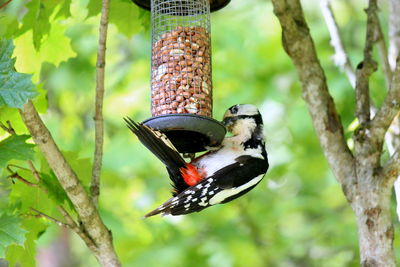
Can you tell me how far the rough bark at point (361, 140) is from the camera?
2.89 metres

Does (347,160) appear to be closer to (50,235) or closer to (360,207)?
(360,207)

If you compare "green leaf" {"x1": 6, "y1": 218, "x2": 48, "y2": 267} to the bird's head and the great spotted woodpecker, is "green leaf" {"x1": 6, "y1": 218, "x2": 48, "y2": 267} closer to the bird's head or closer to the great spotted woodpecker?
the great spotted woodpecker

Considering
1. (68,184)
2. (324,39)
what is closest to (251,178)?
(68,184)

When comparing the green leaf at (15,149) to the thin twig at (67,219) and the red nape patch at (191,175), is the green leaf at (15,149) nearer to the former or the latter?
the thin twig at (67,219)

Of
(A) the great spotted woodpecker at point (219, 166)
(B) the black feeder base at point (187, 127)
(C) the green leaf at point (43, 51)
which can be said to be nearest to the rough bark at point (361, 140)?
(A) the great spotted woodpecker at point (219, 166)

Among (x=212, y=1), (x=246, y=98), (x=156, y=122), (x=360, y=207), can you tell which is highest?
(x=246, y=98)

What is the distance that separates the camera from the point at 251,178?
3410 mm

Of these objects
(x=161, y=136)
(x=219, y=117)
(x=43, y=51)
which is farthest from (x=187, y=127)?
(x=219, y=117)

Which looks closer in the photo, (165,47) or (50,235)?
(165,47)

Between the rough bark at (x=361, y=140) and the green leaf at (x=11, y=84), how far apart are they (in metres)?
1.41

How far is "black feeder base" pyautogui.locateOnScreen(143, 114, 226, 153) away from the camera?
2826 mm

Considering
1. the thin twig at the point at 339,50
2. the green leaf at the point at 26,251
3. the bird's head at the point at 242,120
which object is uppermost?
the thin twig at the point at 339,50

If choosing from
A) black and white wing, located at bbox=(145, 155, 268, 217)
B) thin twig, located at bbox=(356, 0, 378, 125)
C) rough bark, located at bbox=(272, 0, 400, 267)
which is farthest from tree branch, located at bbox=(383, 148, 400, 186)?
black and white wing, located at bbox=(145, 155, 268, 217)

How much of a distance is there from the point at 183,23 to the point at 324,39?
296cm
